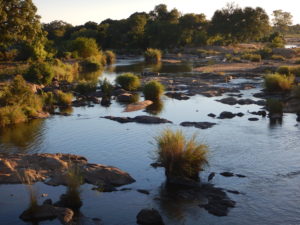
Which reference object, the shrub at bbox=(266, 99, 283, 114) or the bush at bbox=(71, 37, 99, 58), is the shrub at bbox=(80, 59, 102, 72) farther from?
the shrub at bbox=(266, 99, 283, 114)

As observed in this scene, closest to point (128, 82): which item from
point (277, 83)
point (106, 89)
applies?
point (106, 89)

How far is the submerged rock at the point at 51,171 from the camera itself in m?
12.6

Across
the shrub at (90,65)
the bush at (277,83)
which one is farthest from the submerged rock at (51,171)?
the shrub at (90,65)

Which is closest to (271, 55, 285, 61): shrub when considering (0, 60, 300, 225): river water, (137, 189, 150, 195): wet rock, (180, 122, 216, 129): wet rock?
(0, 60, 300, 225): river water

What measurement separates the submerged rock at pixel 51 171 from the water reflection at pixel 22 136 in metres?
2.55

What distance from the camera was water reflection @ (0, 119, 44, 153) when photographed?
17.1 m

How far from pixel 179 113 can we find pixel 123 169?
34.1 ft

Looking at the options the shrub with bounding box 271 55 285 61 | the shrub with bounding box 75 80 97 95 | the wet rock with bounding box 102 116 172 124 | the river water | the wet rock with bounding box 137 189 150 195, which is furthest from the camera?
the shrub with bounding box 271 55 285 61

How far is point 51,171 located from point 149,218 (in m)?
4.57

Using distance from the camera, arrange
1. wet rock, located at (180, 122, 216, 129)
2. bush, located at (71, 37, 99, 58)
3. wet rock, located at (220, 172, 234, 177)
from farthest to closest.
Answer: bush, located at (71, 37, 99, 58) → wet rock, located at (180, 122, 216, 129) → wet rock, located at (220, 172, 234, 177)

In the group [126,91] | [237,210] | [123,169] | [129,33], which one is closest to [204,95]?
[126,91]

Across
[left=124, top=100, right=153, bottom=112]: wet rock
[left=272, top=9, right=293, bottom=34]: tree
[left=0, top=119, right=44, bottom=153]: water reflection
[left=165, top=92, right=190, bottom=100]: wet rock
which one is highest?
[left=272, top=9, right=293, bottom=34]: tree

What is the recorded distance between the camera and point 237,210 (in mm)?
10828

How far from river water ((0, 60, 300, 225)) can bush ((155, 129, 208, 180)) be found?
0.51 metres
